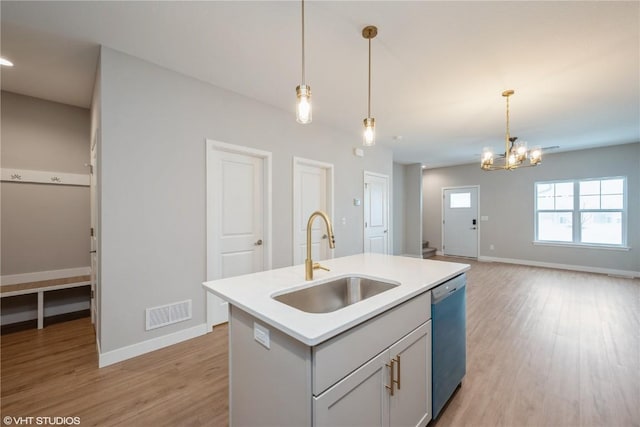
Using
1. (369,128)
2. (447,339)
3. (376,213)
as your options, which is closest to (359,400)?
(447,339)

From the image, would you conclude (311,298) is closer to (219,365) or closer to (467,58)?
(219,365)

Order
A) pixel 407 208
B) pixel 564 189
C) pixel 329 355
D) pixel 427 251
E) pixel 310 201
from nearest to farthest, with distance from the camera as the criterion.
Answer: pixel 329 355 < pixel 310 201 < pixel 564 189 < pixel 407 208 < pixel 427 251

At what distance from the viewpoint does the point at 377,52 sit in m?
2.27

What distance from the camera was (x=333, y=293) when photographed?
1.66 metres

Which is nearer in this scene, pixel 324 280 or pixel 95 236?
pixel 324 280

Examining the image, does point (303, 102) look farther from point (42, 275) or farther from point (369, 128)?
point (42, 275)

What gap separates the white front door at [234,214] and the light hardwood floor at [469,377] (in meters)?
0.71

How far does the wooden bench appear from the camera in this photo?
2.65m

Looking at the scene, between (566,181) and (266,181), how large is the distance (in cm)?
655

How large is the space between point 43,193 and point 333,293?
12.1 ft

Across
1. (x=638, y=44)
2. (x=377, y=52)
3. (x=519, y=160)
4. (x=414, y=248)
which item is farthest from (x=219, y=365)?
(x=414, y=248)

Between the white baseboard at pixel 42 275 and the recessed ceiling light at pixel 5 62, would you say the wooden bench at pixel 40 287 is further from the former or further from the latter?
the recessed ceiling light at pixel 5 62

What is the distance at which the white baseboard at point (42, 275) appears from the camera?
2875 millimetres

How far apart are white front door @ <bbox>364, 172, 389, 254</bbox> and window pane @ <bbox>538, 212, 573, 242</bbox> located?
379 centimetres
